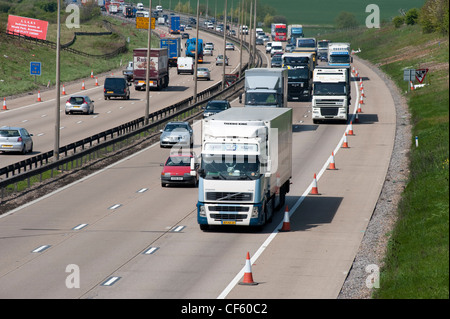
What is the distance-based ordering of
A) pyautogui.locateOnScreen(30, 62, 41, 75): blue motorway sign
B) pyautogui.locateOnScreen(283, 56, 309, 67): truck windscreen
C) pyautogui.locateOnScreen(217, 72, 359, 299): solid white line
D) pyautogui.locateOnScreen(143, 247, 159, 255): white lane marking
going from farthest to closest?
pyautogui.locateOnScreen(30, 62, 41, 75): blue motorway sign → pyautogui.locateOnScreen(283, 56, 309, 67): truck windscreen → pyautogui.locateOnScreen(143, 247, 159, 255): white lane marking → pyautogui.locateOnScreen(217, 72, 359, 299): solid white line

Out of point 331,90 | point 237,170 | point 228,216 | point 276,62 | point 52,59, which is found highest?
point 276,62

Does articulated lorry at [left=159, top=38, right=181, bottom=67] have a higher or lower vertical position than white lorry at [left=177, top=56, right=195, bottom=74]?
higher

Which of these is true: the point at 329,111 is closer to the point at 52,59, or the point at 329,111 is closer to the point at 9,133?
the point at 9,133

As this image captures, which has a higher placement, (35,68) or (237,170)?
(35,68)

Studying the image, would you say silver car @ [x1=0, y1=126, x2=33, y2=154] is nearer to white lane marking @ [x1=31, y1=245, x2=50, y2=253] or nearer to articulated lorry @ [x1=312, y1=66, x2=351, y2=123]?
white lane marking @ [x1=31, y1=245, x2=50, y2=253]

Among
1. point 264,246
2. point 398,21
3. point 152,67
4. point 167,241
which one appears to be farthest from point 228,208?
point 398,21

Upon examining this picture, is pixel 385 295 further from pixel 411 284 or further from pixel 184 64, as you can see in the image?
pixel 184 64

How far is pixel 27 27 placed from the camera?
362 feet

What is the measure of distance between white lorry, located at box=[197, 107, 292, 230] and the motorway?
29.7 inches

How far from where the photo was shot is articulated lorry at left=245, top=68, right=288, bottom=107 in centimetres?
5725

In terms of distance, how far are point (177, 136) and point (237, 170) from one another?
22.6 m

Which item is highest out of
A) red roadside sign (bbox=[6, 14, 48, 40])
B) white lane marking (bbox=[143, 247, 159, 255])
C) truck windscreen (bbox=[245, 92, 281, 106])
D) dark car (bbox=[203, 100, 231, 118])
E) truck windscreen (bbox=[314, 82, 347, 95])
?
red roadside sign (bbox=[6, 14, 48, 40])

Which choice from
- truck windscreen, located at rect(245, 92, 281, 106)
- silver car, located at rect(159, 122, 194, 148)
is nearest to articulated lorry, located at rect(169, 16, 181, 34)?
truck windscreen, located at rect(245, 92, 281, 106)
